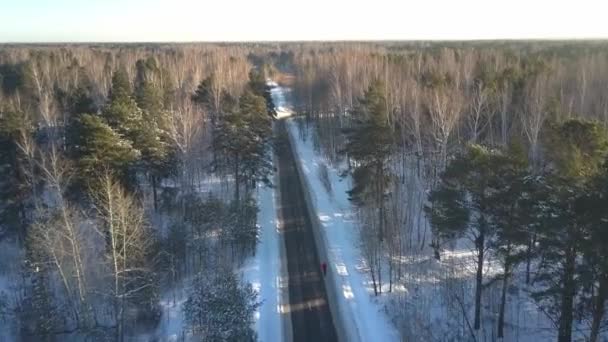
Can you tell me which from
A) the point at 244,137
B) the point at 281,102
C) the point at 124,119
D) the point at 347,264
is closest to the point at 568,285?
the point at 347,264

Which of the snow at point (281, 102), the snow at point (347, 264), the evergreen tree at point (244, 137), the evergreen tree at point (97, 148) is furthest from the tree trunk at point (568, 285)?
the snow at point (281, 102)

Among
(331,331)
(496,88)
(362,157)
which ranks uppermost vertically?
(496,88)

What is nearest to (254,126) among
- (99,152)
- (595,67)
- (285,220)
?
(285,220)

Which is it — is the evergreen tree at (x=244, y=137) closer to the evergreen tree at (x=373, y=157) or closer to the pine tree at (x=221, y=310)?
the evergreen tree at (x=373, y=157)

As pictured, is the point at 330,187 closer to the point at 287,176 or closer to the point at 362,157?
the point at 287,176

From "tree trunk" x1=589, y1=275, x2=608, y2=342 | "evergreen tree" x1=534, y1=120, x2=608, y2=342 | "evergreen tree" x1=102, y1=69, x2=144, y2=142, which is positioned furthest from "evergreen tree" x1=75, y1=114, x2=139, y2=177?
"tree trunk" x1=589, y1=275, x2=608, y2=342

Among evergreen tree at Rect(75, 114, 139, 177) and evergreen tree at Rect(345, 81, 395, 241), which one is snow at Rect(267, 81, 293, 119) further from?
evergreen tree at Rect(75, 114, 139, 177)
